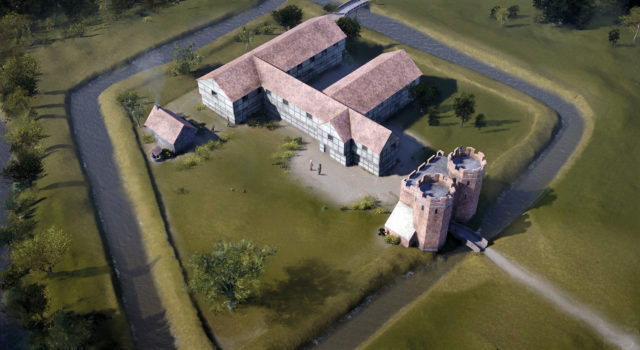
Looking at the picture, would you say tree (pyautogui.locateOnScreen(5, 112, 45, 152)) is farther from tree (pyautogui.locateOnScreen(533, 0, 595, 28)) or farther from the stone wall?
tree (pyautogui.locateOnScreen(533, 0, 595, 28))

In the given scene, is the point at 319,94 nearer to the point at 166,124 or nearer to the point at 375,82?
the point at 375,82

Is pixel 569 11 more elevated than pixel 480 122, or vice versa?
pixel 569 11

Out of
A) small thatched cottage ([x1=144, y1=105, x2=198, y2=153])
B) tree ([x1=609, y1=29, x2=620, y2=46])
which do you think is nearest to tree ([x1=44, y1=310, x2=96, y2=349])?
small thatched cottage ([x1=144, y1=105, x2=198, y2=153])

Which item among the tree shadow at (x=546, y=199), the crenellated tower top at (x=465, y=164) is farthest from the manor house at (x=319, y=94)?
the tree shadow at (x=546, y=199)

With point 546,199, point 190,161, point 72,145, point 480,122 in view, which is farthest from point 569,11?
point 72,145

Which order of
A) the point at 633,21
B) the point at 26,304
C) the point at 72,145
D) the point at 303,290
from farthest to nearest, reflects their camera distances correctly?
the point at 633,21 < the point at 72,145 < the point at 303,290 < the point at 26,304

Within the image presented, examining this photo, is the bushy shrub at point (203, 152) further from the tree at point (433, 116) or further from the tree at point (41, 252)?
the tree at point (433, 116)
